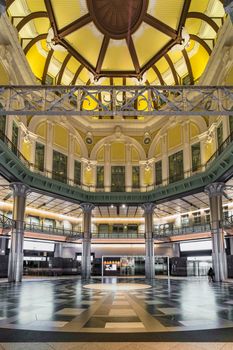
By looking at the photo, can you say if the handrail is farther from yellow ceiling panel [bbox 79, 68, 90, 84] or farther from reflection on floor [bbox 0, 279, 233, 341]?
reflection on floor [bbox 0, 279, 233, 341]

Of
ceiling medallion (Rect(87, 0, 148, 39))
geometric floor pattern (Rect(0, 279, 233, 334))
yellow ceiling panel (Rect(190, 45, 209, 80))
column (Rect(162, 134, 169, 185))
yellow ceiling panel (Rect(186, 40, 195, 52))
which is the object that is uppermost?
ceiling medallion (Rect(87, 0, 148, 39))

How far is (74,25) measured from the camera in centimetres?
3059

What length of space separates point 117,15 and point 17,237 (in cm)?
2440

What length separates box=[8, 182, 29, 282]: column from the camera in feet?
84.3

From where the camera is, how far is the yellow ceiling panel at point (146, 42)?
32000mm

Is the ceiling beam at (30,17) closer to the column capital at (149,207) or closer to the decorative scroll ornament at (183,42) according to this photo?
the decorative scroll ornament at (183,42)

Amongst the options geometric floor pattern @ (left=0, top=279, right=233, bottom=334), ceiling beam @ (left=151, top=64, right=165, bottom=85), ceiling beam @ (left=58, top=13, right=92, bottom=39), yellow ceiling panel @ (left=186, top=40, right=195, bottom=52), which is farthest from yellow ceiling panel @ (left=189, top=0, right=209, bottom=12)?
geometric floor pattern @ (left=0, top=279, right=233, bottom=334)

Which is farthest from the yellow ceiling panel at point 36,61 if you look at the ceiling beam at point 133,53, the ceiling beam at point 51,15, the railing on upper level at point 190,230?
the railing on upper level at point 190,230

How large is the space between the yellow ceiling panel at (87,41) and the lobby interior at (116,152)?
0.12 m

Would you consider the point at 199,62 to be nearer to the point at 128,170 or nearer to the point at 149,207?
the point at 128,170

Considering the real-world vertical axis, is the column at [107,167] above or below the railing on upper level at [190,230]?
above

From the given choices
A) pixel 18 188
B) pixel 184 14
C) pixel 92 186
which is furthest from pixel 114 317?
pixel 92 186

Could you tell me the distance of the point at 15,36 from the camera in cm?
2483

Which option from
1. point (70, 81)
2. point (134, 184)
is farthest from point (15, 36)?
point (134, 184)
